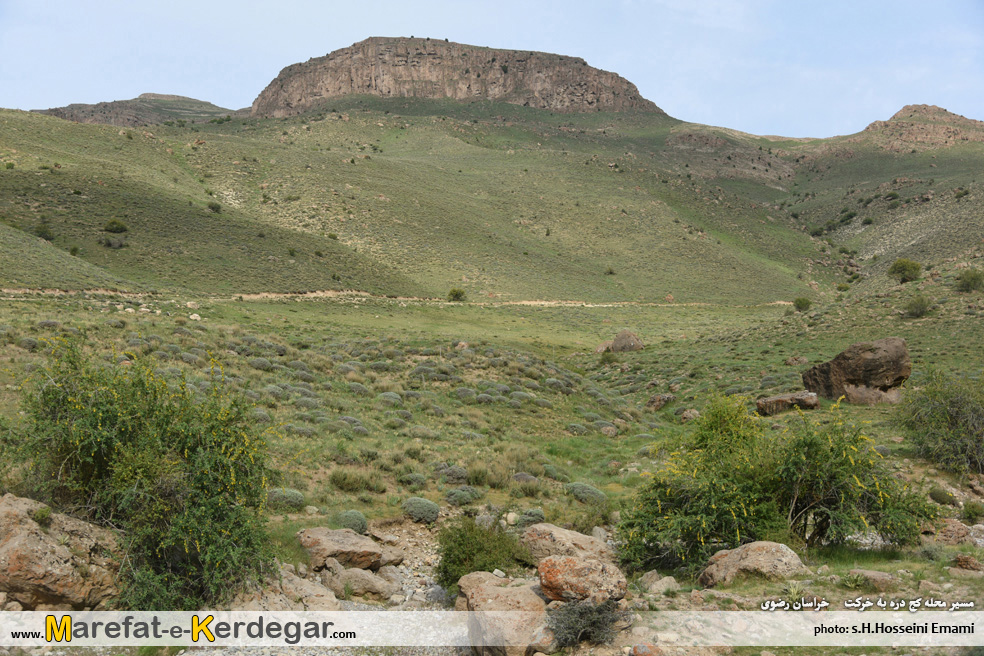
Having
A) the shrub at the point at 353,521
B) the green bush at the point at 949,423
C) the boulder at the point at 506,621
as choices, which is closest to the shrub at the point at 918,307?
the green bush at the point at 949,423

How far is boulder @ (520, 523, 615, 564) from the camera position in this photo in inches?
411

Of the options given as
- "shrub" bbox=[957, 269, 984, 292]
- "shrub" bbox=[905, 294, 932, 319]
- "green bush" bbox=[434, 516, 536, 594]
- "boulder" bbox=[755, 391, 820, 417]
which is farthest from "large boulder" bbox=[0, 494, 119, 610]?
"shrub" bbox=[957, 269, 984, 292]

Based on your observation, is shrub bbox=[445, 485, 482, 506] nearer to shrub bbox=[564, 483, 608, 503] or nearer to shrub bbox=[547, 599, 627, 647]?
shrub bbox=[564, 483, 608, 503]

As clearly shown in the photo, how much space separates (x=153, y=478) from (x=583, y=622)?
20.3 feet

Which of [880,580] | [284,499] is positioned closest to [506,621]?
[880,580]

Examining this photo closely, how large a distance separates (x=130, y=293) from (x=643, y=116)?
164560 mm

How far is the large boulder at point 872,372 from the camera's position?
23484 mm

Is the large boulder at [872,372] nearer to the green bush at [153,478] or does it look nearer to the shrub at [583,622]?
the shrub at [583,622]

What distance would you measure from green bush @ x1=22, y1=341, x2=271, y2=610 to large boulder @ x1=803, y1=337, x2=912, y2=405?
2276 cm

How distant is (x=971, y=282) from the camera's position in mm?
33750

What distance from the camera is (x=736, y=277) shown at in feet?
248

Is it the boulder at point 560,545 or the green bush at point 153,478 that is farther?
the boulder at point 560,545

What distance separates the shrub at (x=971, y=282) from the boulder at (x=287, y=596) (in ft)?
127

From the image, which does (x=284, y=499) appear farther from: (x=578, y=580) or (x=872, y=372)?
(x=872, y=372)
